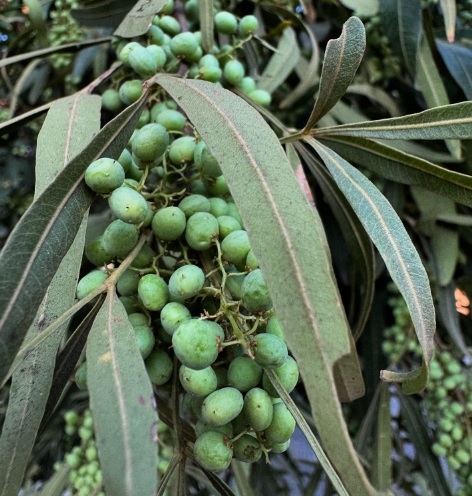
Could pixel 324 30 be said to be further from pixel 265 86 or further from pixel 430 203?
pixel 430 203

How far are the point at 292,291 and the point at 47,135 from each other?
1.34ft

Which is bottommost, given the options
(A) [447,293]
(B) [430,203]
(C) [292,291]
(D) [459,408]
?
(D) [459,408]

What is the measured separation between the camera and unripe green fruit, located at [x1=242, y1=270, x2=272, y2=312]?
44 centimetres

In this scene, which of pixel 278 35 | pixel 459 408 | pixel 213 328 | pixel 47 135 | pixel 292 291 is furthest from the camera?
pixel 278 35

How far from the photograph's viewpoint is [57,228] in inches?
17.1

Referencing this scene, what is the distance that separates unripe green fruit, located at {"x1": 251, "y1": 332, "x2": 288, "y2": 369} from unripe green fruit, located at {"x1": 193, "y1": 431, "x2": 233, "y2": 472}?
89mm

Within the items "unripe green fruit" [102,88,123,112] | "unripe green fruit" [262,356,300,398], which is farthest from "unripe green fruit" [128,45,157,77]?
"unripe green fruit" [262,356,300,398]

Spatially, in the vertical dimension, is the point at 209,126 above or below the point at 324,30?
above

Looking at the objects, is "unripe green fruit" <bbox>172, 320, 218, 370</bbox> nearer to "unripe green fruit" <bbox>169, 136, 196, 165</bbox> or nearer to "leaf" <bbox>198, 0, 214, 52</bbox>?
"unripe green fruit" <bbox>169, 136, 196, 165</bbox>

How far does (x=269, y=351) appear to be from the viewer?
43 cm

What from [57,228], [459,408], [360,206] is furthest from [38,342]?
[459,408]

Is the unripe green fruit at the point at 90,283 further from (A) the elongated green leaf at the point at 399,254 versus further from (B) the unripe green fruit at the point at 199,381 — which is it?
(A) the elongated green leaf at the point at 399,254

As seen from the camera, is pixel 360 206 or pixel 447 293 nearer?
pixel 360 206

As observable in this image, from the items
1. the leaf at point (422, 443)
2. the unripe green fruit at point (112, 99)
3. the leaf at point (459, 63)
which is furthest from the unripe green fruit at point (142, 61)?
the leaf at point (422, 443)
